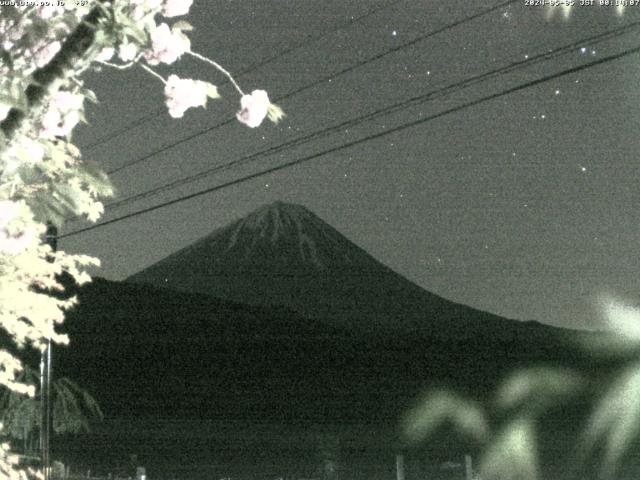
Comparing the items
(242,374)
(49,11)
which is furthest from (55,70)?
(242,374)

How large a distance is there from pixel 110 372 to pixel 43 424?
316ft

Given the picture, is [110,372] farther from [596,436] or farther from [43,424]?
[43,424]

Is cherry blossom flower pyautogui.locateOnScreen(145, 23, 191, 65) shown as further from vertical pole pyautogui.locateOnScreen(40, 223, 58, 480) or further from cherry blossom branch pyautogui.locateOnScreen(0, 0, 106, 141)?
vertical pole pyautogui.locateOnScreen(40, 223, 58, 480)

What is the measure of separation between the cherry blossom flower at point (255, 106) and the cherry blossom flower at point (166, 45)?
0.33 meters

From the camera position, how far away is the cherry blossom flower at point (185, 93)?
3.95m

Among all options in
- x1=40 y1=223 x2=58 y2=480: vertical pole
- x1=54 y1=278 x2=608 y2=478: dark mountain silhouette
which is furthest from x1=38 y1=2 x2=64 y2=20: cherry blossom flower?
x1=54 y1=278 x2=608 y2=478: dark mountain silhouette

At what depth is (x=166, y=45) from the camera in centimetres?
375

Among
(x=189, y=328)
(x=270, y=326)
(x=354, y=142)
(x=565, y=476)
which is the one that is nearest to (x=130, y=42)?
(x=354, y=142)

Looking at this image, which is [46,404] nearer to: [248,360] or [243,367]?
[243,367]

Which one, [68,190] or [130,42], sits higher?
[130,42]

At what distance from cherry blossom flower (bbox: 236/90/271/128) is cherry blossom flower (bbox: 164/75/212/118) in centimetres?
16

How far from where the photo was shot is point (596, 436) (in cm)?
4203

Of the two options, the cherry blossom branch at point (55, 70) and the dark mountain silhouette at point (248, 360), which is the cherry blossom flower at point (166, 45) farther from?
the dark mountain silhouette at point (248, 360)

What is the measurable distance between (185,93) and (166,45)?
0.86 feet
